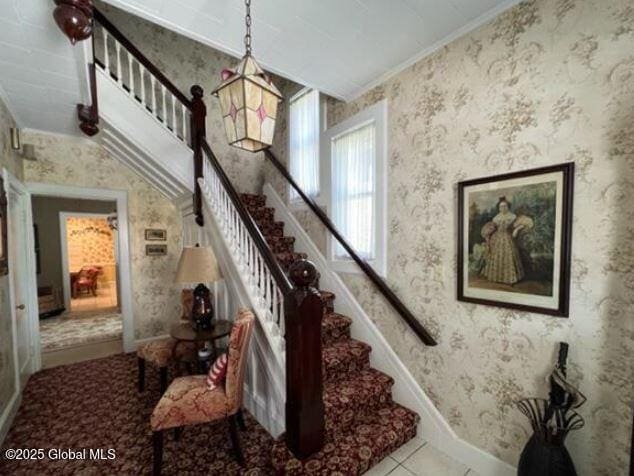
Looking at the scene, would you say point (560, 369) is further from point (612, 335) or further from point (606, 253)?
point (606, 253)

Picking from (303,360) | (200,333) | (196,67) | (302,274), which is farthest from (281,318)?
(196,67)

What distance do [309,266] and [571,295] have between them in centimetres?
139

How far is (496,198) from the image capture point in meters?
1.68

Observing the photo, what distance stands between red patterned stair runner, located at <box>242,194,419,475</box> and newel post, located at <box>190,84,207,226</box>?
186 cm

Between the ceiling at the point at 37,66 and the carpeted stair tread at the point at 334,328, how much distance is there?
103 inches

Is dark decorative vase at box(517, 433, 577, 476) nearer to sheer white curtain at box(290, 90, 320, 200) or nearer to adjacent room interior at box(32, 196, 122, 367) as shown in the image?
sheer white curtain at box(290, 90, 320, 200)

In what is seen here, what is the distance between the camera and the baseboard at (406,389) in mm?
1770

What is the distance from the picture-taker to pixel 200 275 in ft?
7.91

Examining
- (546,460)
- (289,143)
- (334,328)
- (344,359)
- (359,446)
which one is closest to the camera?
(546,460)

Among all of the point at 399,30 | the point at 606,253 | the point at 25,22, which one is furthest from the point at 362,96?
the point at 25,22

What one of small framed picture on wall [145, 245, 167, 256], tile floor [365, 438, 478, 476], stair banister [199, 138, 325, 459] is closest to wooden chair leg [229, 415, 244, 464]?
stair banister [199, 138, 325, 459]

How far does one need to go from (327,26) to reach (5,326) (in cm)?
344

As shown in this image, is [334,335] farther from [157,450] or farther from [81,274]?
[81,274]

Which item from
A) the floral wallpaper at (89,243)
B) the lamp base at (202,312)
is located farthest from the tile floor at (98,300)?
the lamp base at (202,312)
